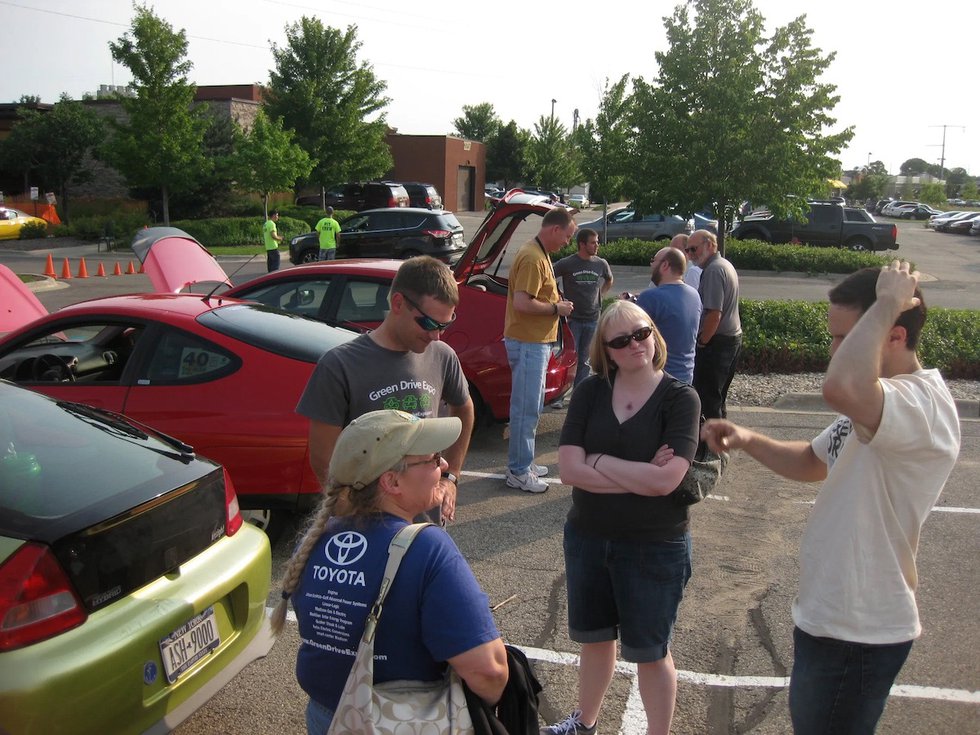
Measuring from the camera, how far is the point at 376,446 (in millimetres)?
2043

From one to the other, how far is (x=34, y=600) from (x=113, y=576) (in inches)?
10.3

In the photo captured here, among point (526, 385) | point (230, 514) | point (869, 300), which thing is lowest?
point (230, 514)

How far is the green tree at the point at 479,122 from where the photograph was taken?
7319cm

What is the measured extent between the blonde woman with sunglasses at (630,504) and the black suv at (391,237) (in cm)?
1939

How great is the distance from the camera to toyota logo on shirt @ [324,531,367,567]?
1952 mm

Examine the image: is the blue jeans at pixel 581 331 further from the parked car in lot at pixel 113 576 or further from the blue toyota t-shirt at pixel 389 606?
the blue toyota t-shirt at pixel 389 606

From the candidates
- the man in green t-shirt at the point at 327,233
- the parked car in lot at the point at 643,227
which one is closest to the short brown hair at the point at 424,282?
the man in green t-shirt at the point at 327,233

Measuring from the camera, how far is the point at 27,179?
38.4 m

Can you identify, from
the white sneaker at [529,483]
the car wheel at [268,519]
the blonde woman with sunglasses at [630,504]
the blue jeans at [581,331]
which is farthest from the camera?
the blue jeans at [581,331]

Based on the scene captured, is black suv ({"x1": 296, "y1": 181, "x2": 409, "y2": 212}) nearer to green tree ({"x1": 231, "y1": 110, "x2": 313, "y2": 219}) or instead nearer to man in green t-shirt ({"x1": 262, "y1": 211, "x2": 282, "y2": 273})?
green tree ({"x1": 231, "y1": 110, "x2": 313, "y2": 219})

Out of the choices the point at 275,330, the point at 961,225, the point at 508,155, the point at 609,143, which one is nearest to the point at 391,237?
Result: the point at 609,143

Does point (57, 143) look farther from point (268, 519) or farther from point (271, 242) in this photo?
point (268, 519)

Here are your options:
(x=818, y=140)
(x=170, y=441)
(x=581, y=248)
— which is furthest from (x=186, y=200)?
(x=170, y=441)

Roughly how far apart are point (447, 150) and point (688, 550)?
173 ft
